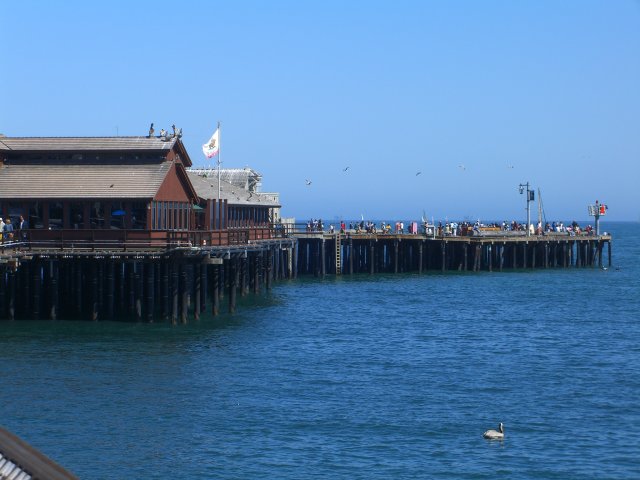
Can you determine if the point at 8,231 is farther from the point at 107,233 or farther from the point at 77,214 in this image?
the point at 107,233

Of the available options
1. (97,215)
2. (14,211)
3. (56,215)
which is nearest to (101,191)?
(97,215)

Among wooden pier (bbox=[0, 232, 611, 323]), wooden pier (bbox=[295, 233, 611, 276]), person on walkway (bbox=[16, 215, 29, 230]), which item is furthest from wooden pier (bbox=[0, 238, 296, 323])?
wooden pier (bbox=[295, 233, 611, 276])

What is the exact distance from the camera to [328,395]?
108 ft

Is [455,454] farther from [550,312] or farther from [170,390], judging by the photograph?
[550,312]

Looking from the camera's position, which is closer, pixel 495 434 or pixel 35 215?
pixel 495 434

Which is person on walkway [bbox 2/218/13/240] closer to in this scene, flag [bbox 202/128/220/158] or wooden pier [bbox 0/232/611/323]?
wooden pier [bbox 0/232/611/323]

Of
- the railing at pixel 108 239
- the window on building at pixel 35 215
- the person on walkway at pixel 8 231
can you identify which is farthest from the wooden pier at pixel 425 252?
the person on walkway at pixel 8 231


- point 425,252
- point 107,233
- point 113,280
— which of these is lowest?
point 113,280

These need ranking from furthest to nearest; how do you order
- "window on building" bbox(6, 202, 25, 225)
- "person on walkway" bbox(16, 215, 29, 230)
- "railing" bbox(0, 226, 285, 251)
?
"window on building" bbox(6, 202, 25, 225) → "person on walkway" bbox(16, 215, 29, 230) → "railing" bbox(0, 226, 285, 251)

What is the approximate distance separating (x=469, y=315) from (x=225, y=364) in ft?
72.5

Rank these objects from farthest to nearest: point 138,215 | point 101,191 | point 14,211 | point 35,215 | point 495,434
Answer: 1. point 14,211
2. point 35,215
3. point 138,215
4. point 101,191
5. point 495,434

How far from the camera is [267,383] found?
3462 centimetres

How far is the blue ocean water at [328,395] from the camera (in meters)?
25.8

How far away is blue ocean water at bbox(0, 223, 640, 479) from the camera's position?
25766mm
